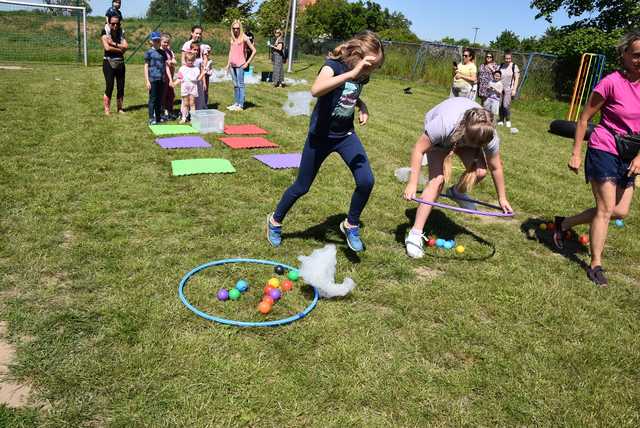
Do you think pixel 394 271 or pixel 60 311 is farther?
pixel 394 271

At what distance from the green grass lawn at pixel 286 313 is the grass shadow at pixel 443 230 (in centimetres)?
3

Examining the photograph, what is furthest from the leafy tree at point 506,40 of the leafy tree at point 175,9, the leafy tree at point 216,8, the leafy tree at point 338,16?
the leafy tree at point 175,9

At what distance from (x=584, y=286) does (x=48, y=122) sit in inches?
328

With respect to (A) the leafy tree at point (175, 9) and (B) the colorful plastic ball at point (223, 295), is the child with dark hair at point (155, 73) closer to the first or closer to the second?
(B) the colorful plastic ball at point (223, 295)

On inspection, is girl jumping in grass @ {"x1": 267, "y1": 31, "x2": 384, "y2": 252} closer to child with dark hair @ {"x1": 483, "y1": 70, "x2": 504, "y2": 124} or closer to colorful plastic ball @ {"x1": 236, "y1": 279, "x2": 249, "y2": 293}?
colorful plastic ball @ {"x1": 236, "y1": 279, "x2": 249, "y2": 293}

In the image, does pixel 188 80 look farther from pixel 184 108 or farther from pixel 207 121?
pixel 207 121

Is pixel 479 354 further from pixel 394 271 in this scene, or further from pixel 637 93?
pixel 637 93

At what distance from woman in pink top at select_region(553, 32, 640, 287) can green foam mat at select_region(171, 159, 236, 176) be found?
4.08 metres

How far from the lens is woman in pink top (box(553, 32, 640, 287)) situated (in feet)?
12.8

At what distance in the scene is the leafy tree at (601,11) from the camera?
23.1 meters

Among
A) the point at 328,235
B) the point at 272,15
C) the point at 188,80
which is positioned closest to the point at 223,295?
the point at 328,235

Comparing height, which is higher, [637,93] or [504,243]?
[637,93]

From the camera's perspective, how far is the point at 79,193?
A: 525 cm

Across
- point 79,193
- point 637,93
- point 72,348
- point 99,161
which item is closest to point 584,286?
point 637,93
